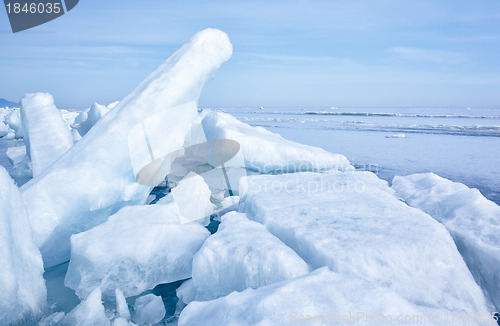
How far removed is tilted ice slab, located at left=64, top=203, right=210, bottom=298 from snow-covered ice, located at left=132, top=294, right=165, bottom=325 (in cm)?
26

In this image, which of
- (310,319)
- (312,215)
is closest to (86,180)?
(312,215)

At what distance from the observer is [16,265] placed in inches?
66.6

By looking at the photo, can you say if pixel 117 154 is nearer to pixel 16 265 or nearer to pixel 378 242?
pixel 16 265

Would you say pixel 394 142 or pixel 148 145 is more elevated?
pixel 148 145

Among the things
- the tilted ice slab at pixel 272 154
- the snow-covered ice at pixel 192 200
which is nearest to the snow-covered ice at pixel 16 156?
the tilted ice slab at pixel 272 154

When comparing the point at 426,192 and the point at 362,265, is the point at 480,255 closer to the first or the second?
the point at 362,265

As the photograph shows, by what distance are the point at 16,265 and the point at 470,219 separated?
2816 millimetres

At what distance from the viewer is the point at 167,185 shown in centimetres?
482

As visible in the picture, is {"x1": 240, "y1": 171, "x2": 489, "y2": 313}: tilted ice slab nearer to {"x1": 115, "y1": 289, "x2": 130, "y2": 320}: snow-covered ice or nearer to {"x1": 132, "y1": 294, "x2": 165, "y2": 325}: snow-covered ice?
{"x1": 132, "y1": 294, "x2": 165, "y2": 325}: snow-covered ice

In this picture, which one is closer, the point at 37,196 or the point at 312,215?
the point at 312,215

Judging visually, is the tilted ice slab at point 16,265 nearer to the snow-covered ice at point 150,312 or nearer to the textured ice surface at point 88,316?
the textured ice surface at point 88,316

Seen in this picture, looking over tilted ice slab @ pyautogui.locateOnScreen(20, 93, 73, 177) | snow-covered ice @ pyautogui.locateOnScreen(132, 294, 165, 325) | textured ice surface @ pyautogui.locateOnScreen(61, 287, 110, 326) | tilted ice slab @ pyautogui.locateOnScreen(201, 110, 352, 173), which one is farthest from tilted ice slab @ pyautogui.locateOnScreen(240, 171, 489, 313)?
tilted ice slab @ pyautogui.locateOnScreen(20, 93, 73, 177)

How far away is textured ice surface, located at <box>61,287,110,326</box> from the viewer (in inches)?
64.0

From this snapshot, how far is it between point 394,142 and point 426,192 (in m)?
6.52
